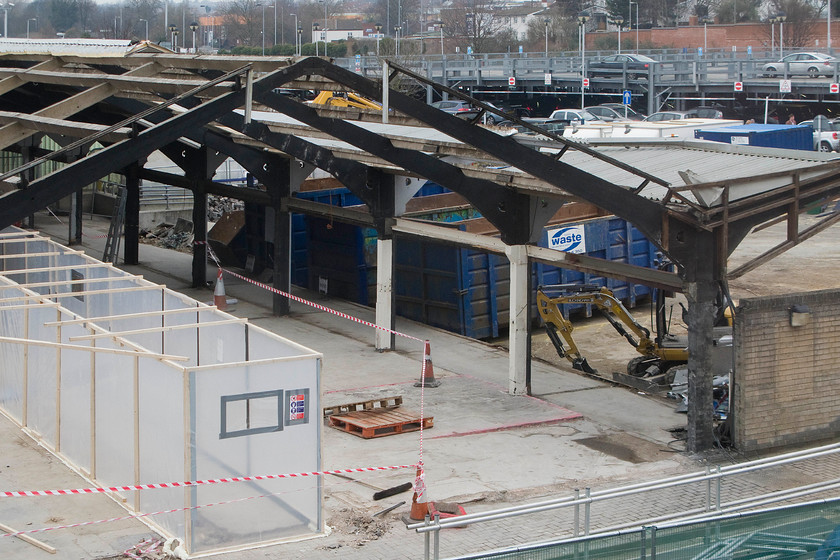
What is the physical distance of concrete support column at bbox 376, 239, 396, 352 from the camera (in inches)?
758

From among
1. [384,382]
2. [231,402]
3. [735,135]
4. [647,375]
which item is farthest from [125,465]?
[735,135]

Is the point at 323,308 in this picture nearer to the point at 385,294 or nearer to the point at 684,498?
the point at 385,294

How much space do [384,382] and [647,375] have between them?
454 centimetres

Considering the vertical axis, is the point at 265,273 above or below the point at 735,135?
below

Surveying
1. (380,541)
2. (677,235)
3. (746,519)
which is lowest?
(380,541)

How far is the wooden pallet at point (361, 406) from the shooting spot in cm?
1497

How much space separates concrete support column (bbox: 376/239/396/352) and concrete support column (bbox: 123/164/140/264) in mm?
9186

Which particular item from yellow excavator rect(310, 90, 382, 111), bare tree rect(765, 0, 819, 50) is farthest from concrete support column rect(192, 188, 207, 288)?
bare tree rect(765, 0, 819, 50)

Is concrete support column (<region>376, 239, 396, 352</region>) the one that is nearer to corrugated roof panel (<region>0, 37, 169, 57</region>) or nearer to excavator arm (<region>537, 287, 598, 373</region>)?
excavator arm (<region>537, 287, 598, 373</region>)

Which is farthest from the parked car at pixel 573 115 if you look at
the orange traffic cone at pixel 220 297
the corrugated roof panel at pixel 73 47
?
the orange traffic cone at pixel 220 297

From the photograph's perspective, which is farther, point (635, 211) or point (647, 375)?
point (647, 375)

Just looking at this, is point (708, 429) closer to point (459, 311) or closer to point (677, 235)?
point (677, 235)

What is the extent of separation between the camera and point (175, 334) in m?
13.9

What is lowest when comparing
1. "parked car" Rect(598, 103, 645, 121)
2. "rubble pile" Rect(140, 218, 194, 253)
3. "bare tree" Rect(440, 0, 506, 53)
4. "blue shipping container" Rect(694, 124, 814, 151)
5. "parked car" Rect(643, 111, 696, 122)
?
"rubble pile" Rect(140, 218, 194, 253)
